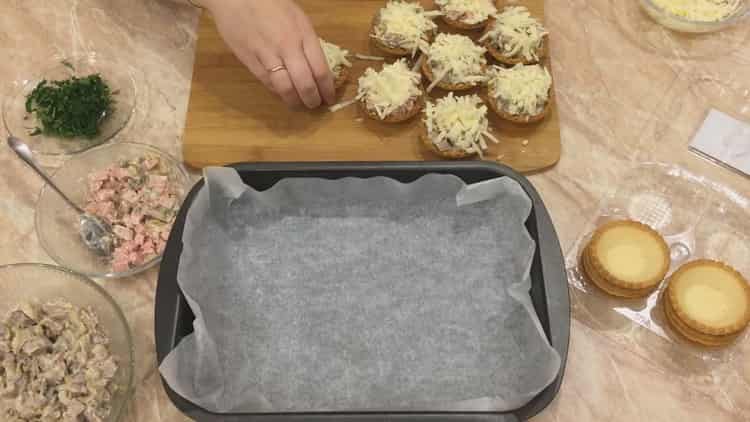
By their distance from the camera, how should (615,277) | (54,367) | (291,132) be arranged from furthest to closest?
(291,132) → (615,277) → (54,367)

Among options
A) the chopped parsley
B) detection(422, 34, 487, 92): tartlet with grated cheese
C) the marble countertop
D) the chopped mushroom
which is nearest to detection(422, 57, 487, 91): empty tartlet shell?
detection(422, 34, 487, 92): tartlet with grated cheese

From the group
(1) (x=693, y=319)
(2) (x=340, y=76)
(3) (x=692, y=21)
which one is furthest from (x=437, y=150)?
(3) (x=692, y=21)

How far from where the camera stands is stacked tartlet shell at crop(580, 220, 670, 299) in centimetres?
117

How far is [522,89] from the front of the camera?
1.35 meters

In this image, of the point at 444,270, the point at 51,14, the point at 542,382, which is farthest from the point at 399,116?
the point at 51,14

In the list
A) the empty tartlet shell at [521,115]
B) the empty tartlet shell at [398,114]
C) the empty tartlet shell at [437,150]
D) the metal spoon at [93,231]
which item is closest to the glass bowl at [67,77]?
the metal spoon at [93,231]

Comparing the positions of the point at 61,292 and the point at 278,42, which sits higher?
the point at 278,42

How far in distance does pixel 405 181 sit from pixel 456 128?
0.20m

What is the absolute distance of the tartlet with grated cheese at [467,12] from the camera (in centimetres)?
147

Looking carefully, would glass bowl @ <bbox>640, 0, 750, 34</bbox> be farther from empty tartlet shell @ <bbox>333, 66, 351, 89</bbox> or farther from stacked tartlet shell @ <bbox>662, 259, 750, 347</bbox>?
empty tartlet shell @ <bbox>333, 66, 351, 89</bbox>

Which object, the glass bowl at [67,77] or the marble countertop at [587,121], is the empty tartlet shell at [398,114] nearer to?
the marble countertop at [587,121]

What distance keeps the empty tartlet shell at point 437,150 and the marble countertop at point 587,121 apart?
0.58ft

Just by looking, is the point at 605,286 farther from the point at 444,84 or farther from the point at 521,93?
the point at 444,84

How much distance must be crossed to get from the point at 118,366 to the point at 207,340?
0.63 feet
